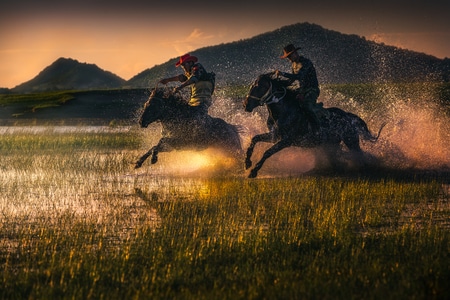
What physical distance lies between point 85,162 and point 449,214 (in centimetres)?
1297

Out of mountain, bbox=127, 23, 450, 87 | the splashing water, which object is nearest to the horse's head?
the splashing water

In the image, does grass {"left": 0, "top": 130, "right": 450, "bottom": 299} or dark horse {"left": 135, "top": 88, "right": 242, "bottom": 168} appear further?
dark horse {"left": 135, "top": 88, "right": 242, "bottom": 168}

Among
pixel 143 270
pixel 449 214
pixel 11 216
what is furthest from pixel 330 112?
pixel 143 270

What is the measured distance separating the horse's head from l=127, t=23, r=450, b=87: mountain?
424 feet

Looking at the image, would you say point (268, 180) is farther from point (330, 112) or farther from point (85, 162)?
point (85, 162)

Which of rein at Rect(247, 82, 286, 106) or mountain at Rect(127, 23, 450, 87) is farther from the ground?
mountain at Rect(127, 23, 450, 87)

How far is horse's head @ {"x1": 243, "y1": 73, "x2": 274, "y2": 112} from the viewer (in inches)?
690

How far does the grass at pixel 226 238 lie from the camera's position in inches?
330

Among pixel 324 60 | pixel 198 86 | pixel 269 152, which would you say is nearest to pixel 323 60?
pixel 324 60

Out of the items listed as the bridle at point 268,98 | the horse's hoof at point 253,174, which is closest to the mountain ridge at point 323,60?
the horse's hoof at point 253,174

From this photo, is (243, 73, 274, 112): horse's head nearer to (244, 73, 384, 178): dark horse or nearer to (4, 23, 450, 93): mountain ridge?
(244, 73, 384, 178): dark horse

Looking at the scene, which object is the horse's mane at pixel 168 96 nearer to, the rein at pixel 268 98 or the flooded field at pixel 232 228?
the flooded field at pixel 232 228

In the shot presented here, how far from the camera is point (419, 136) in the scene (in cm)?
2186

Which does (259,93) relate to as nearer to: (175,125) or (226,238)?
(175,125)
